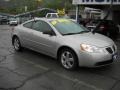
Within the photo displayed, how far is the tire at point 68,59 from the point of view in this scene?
6.22 metres

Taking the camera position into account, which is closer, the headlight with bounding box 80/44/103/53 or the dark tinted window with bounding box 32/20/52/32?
the headlight with bounding box 80/44/103/53

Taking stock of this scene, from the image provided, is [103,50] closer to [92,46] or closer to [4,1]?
[92,46]

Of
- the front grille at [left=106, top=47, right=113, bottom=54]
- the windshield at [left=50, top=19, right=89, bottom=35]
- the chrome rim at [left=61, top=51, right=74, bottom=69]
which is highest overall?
the windshield at [left=50, top=19, right=89, bottom=35]

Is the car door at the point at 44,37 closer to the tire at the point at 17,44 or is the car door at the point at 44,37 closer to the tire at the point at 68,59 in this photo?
the tire at the point at 68,59

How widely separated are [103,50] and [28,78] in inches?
84.3

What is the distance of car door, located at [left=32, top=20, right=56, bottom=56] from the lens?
686cm

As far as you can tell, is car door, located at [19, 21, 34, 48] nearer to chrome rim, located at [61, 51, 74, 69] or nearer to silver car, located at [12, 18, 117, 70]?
silver car, located at [12, 18, 117, 70]

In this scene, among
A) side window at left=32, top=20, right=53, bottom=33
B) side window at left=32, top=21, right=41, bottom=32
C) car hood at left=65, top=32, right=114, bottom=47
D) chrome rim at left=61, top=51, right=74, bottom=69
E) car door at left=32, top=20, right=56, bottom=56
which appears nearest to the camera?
car hood at left=65, top=32, right=114, bottom=47

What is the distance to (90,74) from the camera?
608 cm

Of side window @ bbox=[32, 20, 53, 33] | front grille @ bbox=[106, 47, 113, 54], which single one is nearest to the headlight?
front grille @ bbox=[106, 47, 113, 54]

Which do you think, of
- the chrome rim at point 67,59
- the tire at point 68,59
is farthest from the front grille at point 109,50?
the chrome rim at point 67,59

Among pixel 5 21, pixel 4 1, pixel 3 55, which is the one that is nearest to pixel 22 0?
pixel 4 1

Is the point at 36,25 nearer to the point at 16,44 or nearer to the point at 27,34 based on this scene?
the point at 27,34

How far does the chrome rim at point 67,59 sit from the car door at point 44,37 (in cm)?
42
